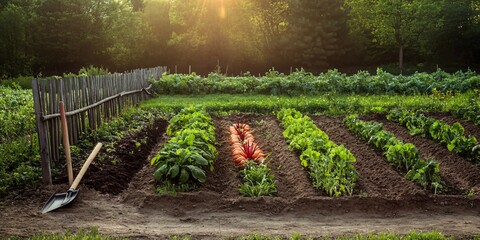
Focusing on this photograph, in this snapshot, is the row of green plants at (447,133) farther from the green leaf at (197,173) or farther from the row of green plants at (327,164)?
the green leaf at (197,173)

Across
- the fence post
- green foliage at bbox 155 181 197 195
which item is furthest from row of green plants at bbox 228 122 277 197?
the fence post

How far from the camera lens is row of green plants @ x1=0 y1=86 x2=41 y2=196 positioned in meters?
8.09

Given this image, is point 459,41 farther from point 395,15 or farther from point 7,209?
point 7,209

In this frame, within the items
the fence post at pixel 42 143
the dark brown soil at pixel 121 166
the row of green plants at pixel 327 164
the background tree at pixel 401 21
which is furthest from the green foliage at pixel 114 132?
the background tree at pixel 401 21

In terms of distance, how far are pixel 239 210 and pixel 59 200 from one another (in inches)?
101

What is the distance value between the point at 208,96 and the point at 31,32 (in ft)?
99.9

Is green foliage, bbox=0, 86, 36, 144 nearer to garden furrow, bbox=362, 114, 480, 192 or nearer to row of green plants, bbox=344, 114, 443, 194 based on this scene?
row of green plants, bbox=344, 114, 443, 194

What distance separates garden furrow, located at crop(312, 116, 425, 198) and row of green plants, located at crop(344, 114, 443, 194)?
0.47ft

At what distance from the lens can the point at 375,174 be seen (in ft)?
28.0

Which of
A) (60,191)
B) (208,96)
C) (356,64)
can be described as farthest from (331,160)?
(356,64)

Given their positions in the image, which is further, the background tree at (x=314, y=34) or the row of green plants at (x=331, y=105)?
the background tree at (x=314, y=34)

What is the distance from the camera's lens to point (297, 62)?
140 feet

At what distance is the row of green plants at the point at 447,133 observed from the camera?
30.8 feet

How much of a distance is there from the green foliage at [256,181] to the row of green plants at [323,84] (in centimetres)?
1195
